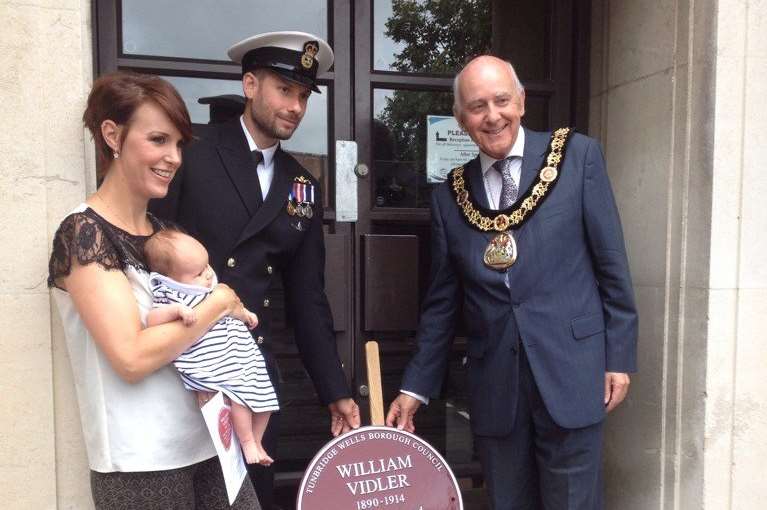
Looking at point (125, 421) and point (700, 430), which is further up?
point (125, 421)

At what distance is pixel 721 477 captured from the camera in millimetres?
2457

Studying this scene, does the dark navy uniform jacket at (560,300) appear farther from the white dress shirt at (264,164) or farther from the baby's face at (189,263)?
the baby's face at (189,263)

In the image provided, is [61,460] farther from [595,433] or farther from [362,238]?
[595,433]

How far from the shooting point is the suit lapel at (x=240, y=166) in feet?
6.89

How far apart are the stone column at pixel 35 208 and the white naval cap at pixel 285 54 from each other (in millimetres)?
524

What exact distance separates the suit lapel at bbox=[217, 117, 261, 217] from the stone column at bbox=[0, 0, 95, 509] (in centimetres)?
42

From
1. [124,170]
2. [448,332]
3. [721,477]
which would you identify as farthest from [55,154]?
[721,477]

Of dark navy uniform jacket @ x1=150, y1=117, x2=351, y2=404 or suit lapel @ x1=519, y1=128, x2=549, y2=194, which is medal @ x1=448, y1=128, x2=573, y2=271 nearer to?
suit lapel @ x1=519, y1=128, x2=549, y2=194

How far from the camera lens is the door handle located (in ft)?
9.09

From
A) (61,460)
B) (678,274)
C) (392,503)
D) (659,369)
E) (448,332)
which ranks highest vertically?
(678,274)

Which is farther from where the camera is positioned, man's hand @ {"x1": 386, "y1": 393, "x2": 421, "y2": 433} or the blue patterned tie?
man's hand @ {"x1": 386, "y1": 393, "x2": 421, "y2": 433}

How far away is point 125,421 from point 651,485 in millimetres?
2065

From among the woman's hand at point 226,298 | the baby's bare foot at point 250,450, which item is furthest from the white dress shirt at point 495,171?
the baby's bare foot at point 250,450

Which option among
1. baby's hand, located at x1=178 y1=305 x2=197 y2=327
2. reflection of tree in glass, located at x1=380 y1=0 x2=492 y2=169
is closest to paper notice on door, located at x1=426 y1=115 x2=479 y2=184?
reflection of tree in glass, located at x1=380 y1=0 x2=492 y2=169
